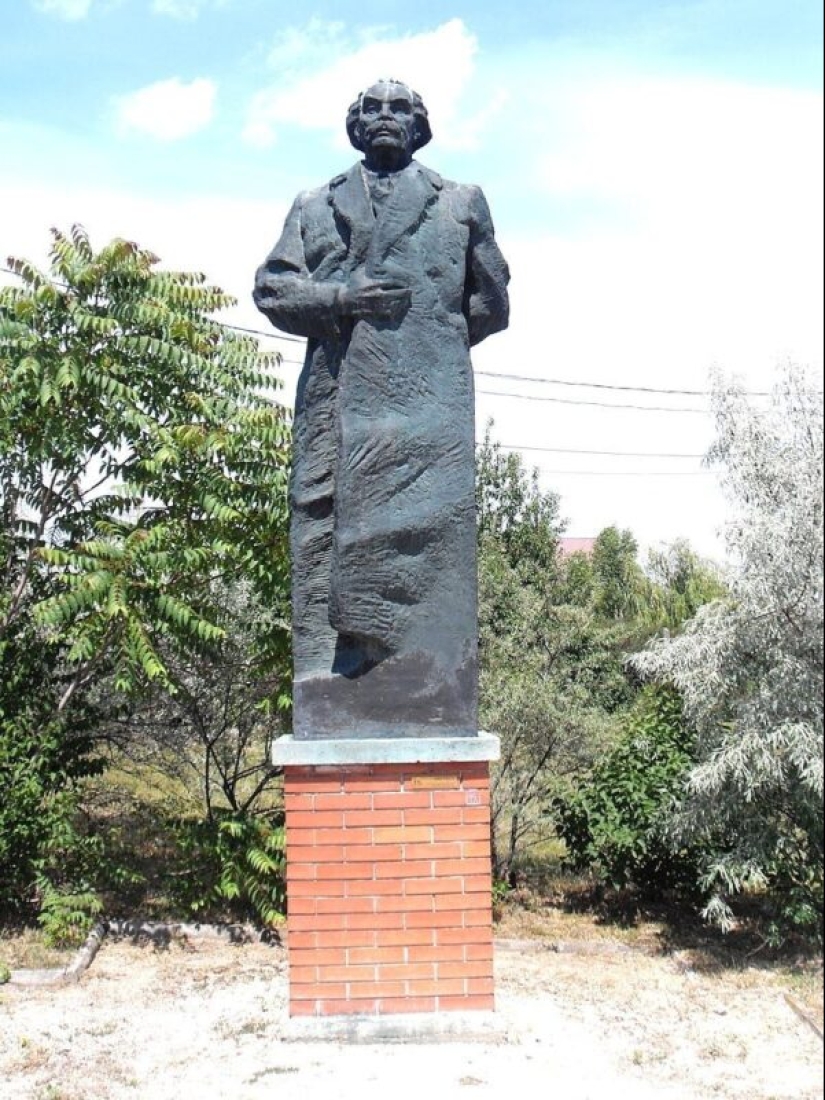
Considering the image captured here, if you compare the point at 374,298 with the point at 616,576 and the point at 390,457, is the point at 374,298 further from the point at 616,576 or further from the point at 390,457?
the point at 616,576

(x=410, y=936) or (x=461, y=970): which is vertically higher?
(x=410, y=936)

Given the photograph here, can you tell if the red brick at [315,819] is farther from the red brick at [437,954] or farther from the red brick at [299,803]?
the red brick at [437,954]

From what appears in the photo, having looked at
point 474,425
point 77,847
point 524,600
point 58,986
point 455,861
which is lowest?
point 58,986

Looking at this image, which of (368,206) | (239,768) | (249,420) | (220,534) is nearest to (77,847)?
(239,768)

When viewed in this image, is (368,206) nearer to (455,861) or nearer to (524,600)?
(455,861)

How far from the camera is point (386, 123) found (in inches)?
162

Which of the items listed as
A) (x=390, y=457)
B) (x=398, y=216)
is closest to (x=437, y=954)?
(x=390, y=457)

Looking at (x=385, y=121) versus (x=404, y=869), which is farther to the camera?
(x=385, y=121)

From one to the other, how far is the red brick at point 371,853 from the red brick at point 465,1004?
1.84 feet

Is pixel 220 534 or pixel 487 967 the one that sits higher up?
pixel 220 534

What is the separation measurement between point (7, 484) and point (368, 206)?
11.7 feet

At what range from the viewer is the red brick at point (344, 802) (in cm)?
383

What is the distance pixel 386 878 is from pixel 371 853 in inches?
4.2

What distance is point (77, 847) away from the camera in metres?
6.18
